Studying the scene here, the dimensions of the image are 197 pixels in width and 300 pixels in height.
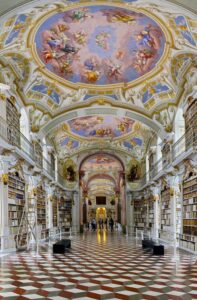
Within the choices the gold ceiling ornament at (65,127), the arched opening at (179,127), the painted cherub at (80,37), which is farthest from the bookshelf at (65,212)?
the painted cherub at (80,37)

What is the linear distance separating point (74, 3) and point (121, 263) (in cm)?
799

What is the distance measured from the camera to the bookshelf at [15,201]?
15258mm

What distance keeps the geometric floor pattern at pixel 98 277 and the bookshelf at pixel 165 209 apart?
7.19m

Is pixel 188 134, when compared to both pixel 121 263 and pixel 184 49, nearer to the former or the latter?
pixel 184 49

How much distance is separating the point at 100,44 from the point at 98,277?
10036 millimetres

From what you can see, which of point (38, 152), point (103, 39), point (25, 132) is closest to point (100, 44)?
point (103, 39)

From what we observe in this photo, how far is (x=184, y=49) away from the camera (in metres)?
14.2

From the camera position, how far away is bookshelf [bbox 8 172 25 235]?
50.1 ft

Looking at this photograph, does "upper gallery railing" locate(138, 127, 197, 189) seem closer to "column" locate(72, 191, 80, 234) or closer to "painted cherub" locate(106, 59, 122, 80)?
"painted cherub" locate(106, 59, 122, 80)

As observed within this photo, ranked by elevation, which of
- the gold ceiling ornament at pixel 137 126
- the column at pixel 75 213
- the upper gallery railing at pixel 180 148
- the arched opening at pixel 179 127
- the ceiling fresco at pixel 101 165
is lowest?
the column at pixel 75 213

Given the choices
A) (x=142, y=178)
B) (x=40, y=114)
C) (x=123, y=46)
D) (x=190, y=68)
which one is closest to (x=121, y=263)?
(x=190, y=68)

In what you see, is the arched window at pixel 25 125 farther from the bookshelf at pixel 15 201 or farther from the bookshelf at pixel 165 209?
the bookshelf at pixel 165 209

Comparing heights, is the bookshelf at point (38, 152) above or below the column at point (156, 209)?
above

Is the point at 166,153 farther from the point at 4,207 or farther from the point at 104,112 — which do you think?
the point at 4,207
